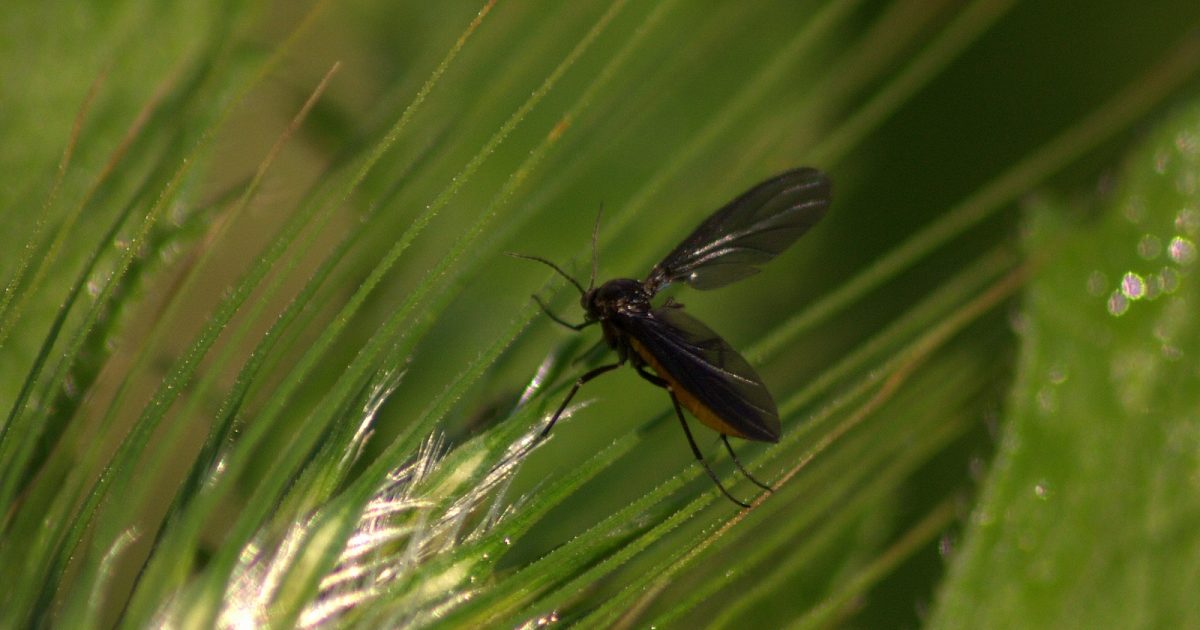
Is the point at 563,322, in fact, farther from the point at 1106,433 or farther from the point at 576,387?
the point at 1106,433

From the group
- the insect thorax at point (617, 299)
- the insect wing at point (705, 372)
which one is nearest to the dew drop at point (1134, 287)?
the insect wing at point (705, 372)

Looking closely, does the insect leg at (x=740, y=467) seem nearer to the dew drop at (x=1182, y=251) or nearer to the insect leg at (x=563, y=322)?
the insect leg at (x=563, y=322)

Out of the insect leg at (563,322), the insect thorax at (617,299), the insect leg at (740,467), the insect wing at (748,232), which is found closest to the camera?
the insect leg at (740,467)

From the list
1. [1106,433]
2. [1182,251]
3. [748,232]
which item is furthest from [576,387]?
[1182,251]

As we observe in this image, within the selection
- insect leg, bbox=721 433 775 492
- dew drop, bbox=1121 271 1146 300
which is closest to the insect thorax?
insect leg, bbox=721 433 775 492

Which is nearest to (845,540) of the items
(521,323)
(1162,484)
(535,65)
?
(1162,484)

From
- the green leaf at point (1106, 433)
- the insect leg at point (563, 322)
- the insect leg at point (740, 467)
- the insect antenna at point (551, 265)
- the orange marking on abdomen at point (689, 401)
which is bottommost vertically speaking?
the green leaf at point (1106, 433)

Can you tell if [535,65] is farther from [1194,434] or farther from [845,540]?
[1194,434]
